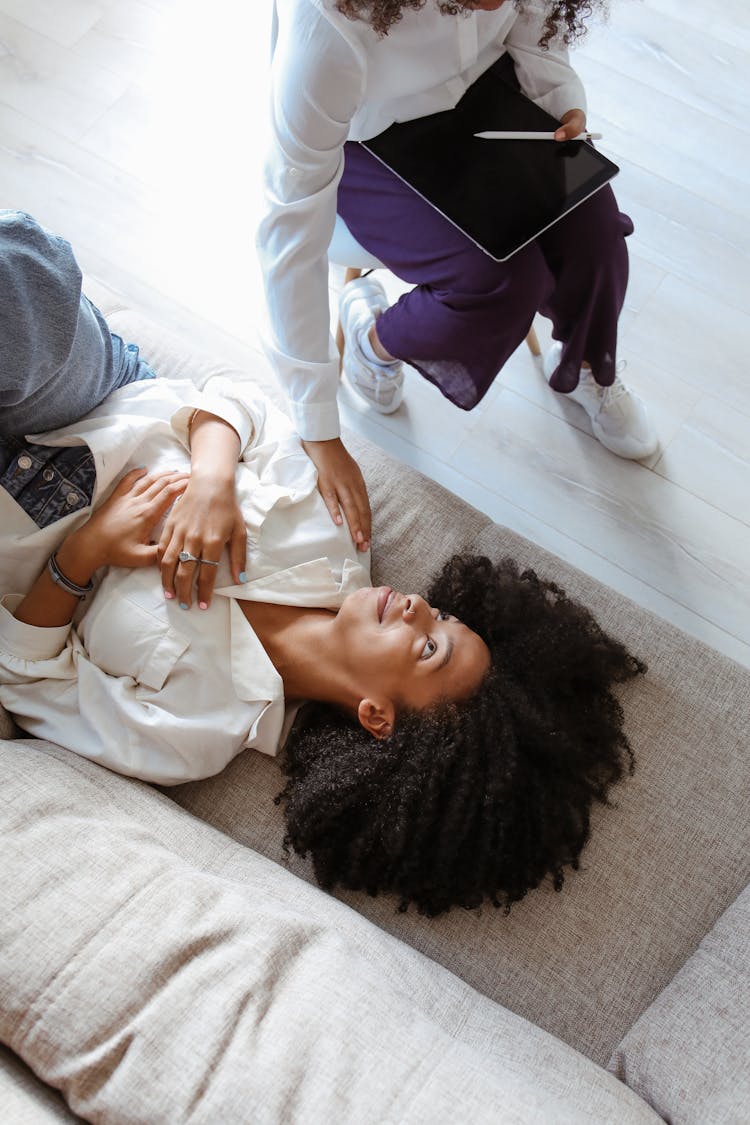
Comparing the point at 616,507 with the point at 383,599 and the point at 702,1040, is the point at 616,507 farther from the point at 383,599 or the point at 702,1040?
the point at 702,1040

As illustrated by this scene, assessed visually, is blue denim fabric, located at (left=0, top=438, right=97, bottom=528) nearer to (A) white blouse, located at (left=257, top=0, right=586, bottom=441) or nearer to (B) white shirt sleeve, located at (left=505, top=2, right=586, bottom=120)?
(A) white blouse, located at (left=257, top=0, right=586, bottom=441)

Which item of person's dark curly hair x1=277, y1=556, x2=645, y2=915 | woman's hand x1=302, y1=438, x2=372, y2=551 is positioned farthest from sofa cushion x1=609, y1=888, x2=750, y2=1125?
woman's hand x1=302, y1=438, x2=372, y2=551

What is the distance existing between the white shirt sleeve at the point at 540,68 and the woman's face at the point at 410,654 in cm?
78

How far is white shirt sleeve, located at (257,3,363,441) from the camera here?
1.09m

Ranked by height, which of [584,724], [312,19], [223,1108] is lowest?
[223,1108]

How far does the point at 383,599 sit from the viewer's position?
1278 millimetres

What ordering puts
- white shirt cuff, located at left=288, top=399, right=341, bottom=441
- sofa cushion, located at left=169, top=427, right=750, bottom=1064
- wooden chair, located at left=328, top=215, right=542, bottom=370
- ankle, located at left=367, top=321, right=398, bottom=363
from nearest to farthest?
sofa cushion, located at left=169, top=427, right=750, bottom=1064
white shirt cuff, located at left=288, top=399, right=341, bottom=441
wooden chair, located at left=328, top=215, right=542, bottom=370
ankle, located at left=367, top=321, right=398, bottom=363

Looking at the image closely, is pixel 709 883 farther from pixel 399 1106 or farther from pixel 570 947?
pixel 399 1106

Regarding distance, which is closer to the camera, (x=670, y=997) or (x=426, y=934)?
(x=670, y=997)

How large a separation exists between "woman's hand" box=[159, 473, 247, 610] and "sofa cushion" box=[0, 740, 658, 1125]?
A: 1.02ft

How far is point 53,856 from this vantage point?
105 cm

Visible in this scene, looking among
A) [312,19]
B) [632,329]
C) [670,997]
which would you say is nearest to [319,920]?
[670,997]

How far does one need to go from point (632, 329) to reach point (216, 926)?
1.47 metres

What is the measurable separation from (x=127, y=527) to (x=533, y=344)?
39.0 inches
